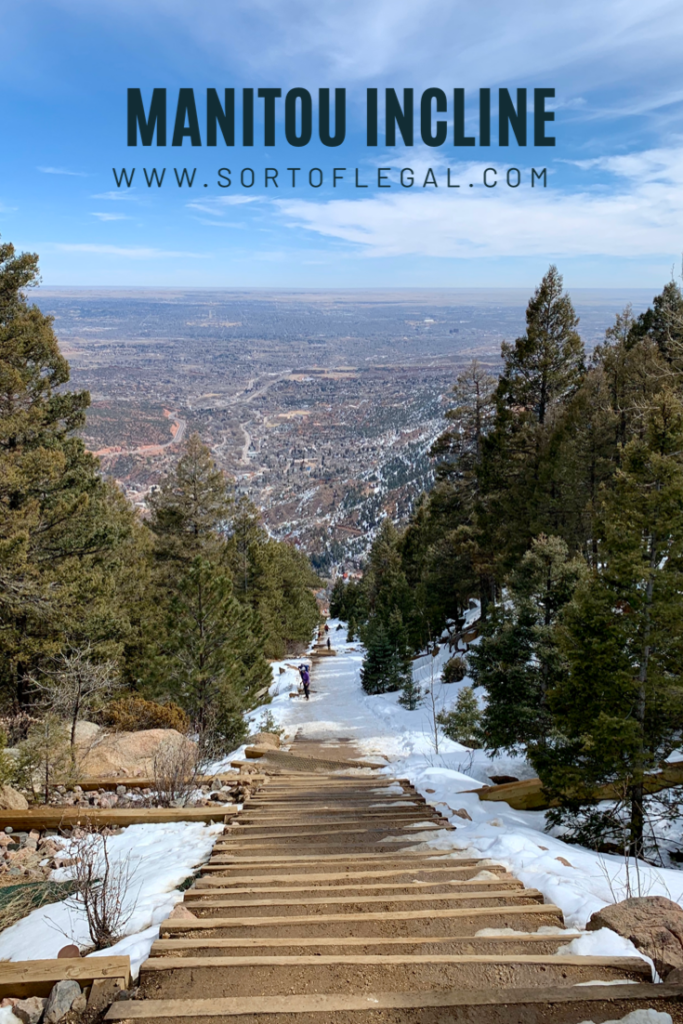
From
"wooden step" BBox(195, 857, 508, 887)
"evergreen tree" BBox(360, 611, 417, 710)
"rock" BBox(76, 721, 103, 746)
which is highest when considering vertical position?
"wooden step" BBox(195, 857, 508, 887)

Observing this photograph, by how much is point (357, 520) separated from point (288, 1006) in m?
166

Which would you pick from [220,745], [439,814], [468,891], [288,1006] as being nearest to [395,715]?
[220,745]

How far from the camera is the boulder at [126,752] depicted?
930 cm

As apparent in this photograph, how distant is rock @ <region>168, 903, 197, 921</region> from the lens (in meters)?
3.64

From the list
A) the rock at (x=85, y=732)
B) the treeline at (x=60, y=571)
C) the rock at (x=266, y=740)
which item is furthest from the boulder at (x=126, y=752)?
the rock at (x=266, y=740)

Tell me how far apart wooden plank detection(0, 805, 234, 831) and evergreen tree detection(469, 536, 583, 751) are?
702cm

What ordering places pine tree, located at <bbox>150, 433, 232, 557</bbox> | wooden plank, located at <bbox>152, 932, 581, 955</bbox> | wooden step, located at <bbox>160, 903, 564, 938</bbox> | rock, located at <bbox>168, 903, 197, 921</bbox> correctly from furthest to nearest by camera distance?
pine tree, located at <bbox>150, 433, 232, 557</bbox> < rock, located at <bbox>168, 903, 197, 921</bbox> < wooden step, located at <bbox>160, 903, 564, 938</bbox> < wooden plank, located at <bbox>152, 932, 581, 955</bbox>

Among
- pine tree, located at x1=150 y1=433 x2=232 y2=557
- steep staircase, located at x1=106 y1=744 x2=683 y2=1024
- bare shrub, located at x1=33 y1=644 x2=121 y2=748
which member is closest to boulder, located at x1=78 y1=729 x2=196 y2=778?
bare shrub, located at x1=33 y1=644 x2=121 y2=748

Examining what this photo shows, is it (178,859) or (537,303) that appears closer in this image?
(178,859)

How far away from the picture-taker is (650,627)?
25.9 feet

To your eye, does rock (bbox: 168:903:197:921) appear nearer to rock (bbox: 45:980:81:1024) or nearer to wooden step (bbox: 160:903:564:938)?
wooden step (bbox: 160:903:564:938)

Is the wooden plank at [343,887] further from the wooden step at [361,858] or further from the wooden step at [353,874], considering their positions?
the wooden step at [361,858]

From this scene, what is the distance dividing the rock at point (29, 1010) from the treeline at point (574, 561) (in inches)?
258

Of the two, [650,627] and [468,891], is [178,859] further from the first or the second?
[650,627]
